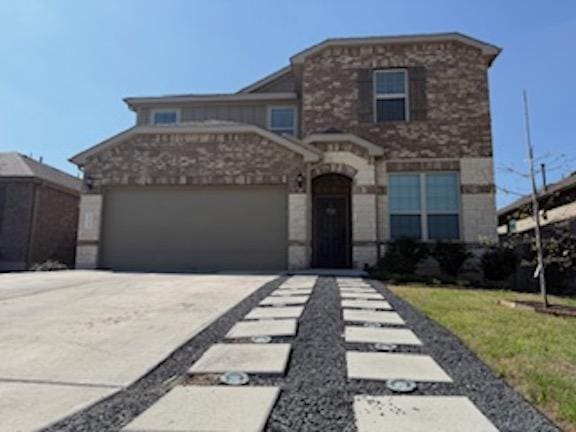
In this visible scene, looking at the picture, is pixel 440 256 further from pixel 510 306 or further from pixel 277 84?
pixel 277 84

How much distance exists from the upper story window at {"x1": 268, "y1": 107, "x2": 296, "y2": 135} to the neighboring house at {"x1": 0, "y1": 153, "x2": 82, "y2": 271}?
363 inches

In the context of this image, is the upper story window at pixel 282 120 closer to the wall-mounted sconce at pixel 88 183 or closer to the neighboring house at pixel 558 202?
the wall-mounted sconce at pixel 88 183

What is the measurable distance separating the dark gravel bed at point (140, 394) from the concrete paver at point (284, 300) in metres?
1.42

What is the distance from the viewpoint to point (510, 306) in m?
6.04

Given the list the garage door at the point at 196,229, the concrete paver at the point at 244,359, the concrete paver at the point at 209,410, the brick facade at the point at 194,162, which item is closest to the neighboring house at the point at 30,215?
the brick facade at the point at 194,162

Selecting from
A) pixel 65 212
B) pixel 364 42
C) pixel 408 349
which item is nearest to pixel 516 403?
pixel 408 349

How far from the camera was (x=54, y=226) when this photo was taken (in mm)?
16219

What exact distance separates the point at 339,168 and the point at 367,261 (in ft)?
9.22

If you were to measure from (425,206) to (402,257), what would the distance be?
2.03 m

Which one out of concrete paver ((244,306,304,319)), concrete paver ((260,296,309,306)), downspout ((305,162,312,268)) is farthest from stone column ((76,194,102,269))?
concrete paver ((244,306,304,319))

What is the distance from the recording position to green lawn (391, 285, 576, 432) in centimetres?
246

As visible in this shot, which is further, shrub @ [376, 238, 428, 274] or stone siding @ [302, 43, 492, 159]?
stone siding @ [302, 43, 492, 159]

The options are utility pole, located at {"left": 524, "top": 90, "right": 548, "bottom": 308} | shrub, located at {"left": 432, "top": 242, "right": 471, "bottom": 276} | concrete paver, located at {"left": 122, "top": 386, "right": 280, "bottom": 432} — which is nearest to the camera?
concrete paver, located at {"left": 122, "top": 386, "right": 280, "bottom": 432}

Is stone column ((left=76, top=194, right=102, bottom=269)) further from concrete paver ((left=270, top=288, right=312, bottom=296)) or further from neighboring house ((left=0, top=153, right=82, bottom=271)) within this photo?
concrete paver ((left=270, top=288, right=312, bottom=296))
